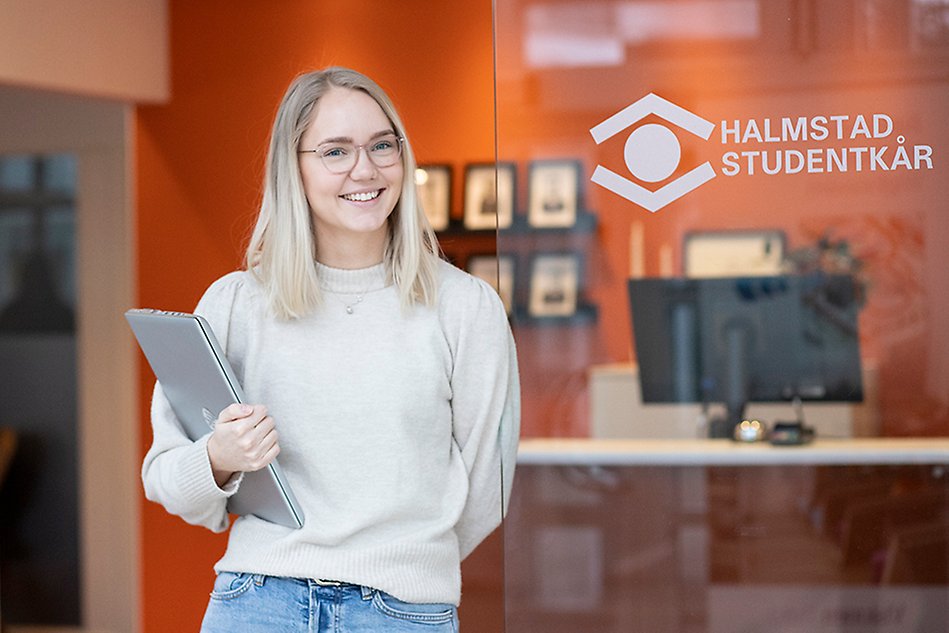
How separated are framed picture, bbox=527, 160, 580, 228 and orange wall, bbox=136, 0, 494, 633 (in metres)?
1.80

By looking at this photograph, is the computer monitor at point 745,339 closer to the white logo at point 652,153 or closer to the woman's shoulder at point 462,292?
the white logo at point 652,153

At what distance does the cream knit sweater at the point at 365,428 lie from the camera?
1.93m

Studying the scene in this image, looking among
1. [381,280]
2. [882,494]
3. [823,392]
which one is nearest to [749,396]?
[823,392]

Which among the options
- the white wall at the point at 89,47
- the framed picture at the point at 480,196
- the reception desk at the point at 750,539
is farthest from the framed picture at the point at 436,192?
the reception desk at the point at 750,539

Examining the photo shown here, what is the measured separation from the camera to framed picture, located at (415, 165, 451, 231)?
507cm

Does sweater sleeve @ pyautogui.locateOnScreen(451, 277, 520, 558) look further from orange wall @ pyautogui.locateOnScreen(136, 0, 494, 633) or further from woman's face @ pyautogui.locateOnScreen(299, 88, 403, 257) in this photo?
orange wall @ pyautogui.locateOnScreen(136, 0, 494, 633)

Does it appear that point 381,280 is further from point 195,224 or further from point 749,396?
point 195,224

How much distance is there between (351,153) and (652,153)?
118cm

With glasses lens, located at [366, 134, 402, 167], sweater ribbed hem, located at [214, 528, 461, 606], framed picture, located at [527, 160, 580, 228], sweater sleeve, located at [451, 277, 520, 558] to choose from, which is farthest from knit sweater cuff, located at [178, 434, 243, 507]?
framed picture, located at [527, 160, 580, 228]

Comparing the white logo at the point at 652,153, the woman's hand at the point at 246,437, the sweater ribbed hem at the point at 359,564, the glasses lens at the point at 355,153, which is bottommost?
the sweater ribbed hem at the point at 359,564

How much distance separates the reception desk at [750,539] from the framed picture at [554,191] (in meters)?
0.57

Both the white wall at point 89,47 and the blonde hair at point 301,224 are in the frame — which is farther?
the white wall at point 89,47

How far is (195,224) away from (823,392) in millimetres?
2703

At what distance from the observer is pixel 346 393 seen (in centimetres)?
195
